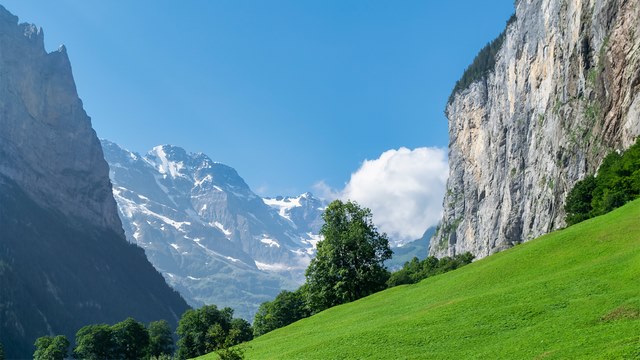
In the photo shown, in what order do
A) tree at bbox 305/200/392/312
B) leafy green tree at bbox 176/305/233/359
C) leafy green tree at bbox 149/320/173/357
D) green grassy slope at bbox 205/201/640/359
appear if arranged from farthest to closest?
leafy green tree at bbox 149/320/173/357 → leafy green tree at bbox 176/305/233/359 → tree at bbox 305/200/392/312 → green grassy slope at bbox 205/201/640/359

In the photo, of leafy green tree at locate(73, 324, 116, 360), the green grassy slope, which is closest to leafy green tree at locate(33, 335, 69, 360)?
leafy green tree at locate(73, 324, 116, 360)

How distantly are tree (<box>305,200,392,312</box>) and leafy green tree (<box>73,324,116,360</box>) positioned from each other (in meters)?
63.6

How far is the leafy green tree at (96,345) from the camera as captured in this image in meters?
139

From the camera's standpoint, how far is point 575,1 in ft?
579

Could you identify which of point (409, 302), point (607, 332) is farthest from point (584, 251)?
point (607, 332)

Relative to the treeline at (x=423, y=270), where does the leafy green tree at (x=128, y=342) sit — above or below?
below

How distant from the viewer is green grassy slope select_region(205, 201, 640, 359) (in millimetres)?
32031

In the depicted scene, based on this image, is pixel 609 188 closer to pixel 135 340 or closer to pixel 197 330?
pixel 197 330

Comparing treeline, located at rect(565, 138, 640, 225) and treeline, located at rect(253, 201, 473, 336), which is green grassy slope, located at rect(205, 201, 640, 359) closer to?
treeline, located at rect(565, 138, 640, 225)

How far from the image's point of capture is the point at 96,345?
139000mm

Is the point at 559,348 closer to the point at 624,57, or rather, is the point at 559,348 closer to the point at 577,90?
the point at 624,57

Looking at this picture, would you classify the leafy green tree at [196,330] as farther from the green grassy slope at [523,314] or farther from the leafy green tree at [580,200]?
the green grassy slope at [523,314]

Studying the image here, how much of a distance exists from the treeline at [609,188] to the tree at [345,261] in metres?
36.0

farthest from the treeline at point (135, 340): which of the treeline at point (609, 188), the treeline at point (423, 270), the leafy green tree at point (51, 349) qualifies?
the treeline at point (609, 188)
